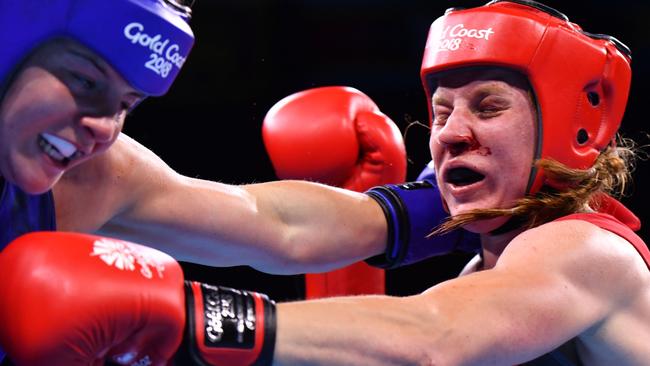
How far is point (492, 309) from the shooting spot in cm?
172

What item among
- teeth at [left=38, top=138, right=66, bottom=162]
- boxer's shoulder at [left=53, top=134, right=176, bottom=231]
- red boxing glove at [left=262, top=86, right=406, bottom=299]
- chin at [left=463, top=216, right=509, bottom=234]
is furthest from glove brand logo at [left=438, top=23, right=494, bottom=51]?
teeth at [left=38, top=138, right=66, bottom=162]

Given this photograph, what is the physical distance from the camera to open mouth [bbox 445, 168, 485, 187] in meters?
2.15

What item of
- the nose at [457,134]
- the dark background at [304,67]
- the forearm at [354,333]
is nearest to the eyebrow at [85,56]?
the forearm at [354,333]

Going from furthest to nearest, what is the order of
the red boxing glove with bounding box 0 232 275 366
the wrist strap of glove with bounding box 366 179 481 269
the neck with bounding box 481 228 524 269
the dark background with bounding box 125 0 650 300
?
the dark background with bounding box 125 0 650 300, the wrist strap of glove with bounding box 366 179 481 269, the neck with bounding box 481 228 524 269, the red boxing glove with bounding box 0 232 275 366

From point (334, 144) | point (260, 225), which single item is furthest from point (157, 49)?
point (334, 144)

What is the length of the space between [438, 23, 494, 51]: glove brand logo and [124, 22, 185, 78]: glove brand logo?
68cm

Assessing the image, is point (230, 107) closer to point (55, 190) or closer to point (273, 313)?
point (55, 190)

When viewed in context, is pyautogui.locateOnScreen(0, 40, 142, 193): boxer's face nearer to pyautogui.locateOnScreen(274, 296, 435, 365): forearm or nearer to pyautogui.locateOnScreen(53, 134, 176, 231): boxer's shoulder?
pyautogui.locateOnScreen(53, 134, 176, 231): boxer's shoulder

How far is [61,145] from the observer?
169cm

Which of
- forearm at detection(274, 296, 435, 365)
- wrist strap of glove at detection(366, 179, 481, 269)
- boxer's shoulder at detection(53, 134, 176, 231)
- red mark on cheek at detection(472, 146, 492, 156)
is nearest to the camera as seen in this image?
forearm at detection(274, 296, 435, 365)

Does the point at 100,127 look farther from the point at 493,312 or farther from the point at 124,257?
the point at 493,312

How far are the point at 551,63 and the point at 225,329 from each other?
1050 millimetres

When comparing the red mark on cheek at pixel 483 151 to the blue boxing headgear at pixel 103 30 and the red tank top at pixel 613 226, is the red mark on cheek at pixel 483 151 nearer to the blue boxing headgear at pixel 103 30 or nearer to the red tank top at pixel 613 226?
the red tank top at pixel 613 226

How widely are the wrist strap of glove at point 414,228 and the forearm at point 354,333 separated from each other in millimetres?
703
